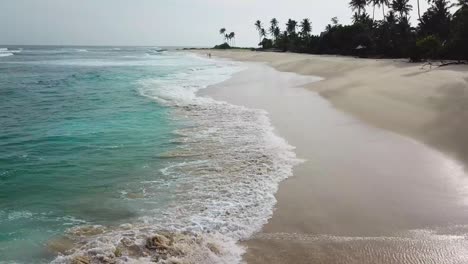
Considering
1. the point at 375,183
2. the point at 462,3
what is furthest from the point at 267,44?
the point at 375,183

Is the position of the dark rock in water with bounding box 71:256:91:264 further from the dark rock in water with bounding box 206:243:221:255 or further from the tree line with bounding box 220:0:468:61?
→ the tree line with bounding box 220:0:468:61

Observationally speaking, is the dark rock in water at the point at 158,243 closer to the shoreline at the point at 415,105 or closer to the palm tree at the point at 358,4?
the shoreline at the point at 415,105

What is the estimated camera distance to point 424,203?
24.6 ft

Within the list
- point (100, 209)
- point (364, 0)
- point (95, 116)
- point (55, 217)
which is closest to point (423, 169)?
point (100, 209)

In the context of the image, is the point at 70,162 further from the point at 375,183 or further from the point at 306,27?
the point at 306,27

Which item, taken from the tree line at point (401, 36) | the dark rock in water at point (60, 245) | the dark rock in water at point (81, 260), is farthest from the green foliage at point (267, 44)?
the dark rock in water at point (81, 260)

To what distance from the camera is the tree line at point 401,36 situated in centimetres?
3534

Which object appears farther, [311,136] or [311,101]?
[311,101]

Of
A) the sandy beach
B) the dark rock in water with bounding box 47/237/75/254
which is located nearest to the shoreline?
the sandy beach

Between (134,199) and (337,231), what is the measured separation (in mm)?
3922

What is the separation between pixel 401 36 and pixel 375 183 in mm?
54423

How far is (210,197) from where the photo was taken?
8039 mm

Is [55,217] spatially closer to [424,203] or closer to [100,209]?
[100,209]

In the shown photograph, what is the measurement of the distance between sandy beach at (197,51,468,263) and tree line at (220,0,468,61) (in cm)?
1983
